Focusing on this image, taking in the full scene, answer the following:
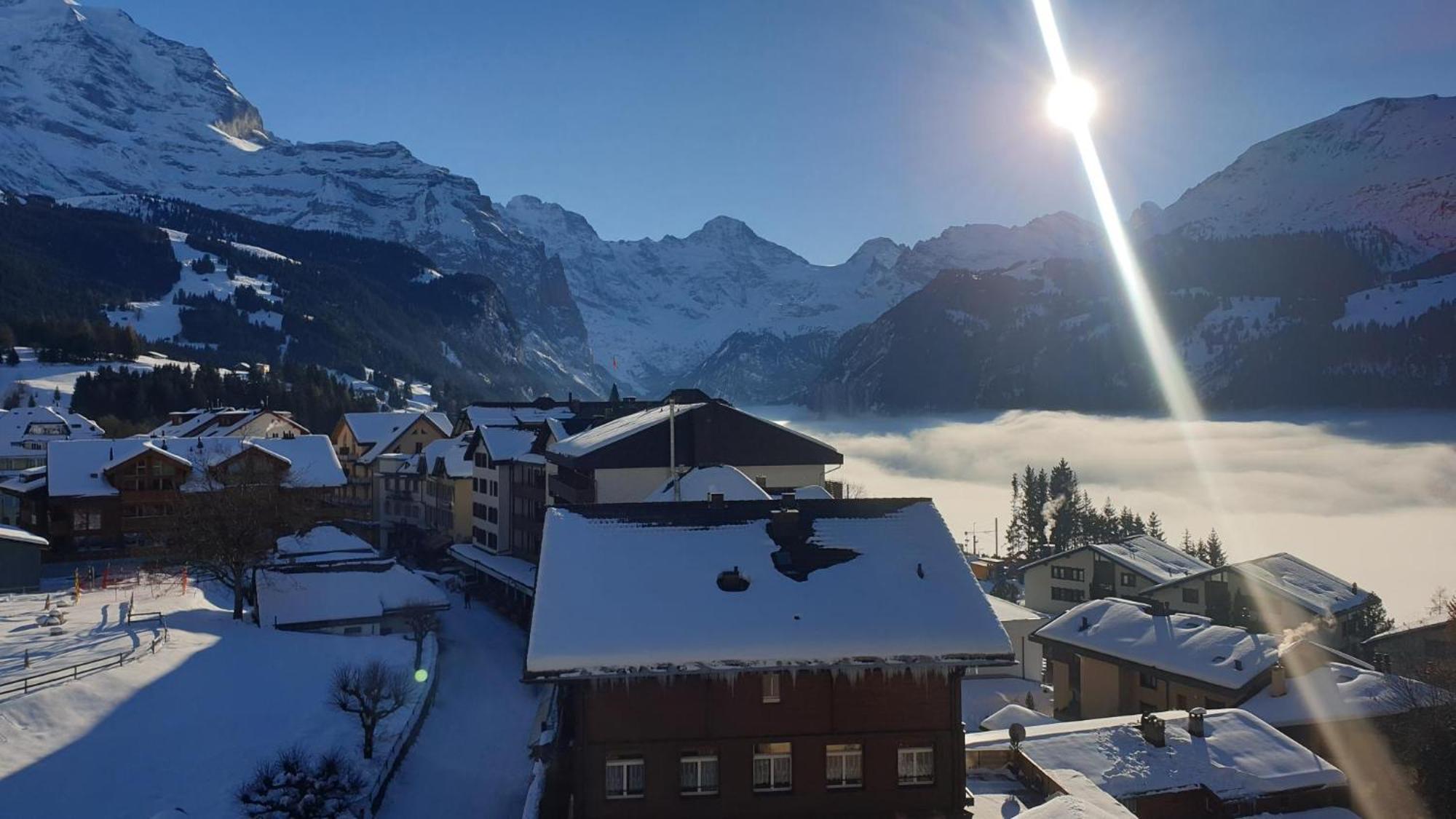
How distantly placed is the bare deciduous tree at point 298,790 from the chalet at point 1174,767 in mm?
17201

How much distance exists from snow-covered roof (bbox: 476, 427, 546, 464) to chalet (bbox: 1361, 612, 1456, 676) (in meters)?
52.1

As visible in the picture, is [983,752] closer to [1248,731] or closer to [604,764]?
[1248,731]

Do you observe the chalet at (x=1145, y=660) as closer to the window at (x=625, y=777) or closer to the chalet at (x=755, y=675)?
the chalet at (x=755, y=675)

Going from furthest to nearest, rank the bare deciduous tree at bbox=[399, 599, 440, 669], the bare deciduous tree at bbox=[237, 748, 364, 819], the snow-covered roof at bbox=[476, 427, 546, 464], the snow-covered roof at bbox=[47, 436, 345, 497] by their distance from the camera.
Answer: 1. the snow-covered roof at bbox=[476, 427, 546, 464]
2. the snow-covered roof at bbox=[47, 436, 345, 497]
3. the bare deciduous tree at bbox=[399, 599, 440, 669]
4. the bare deciduous tree at bbox=[237, 748, 364, 819]

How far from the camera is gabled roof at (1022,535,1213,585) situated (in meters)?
74.6

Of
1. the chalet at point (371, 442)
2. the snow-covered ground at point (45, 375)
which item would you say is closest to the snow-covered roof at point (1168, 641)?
the chalet at point (371, 442)

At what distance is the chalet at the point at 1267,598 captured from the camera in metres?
66.1

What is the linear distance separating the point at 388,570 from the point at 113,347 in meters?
160

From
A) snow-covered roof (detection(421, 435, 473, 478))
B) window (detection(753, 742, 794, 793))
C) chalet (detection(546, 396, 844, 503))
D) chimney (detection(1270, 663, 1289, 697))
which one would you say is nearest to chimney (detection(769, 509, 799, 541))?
window (detection(753, 742, 794, 793))

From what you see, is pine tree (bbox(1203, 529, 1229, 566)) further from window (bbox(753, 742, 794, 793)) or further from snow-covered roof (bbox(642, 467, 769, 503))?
window (bbox(753, 742, 794, 793))

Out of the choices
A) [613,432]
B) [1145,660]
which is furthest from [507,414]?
[1145,660]

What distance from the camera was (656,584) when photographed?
2109cm

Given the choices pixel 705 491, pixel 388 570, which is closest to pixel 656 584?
pixel 705 491

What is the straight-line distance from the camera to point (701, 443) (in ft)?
161
